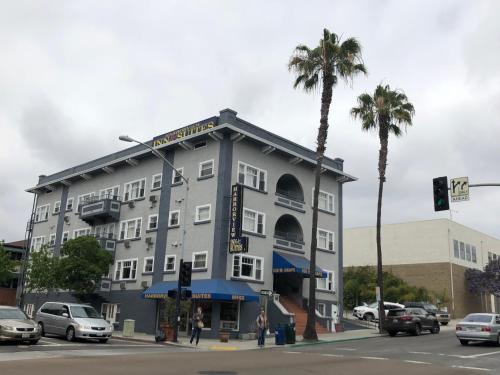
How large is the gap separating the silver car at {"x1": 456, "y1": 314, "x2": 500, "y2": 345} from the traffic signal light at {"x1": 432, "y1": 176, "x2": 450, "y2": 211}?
7560mm

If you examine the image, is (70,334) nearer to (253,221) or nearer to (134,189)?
(253,221)

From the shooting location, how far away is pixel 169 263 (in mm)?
37125

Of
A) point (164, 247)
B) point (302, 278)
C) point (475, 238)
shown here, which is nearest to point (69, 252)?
point (164, 247)

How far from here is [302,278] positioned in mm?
38656

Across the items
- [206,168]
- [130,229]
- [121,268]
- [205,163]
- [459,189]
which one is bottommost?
[121,268]

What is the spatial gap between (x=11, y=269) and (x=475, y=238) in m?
53.2

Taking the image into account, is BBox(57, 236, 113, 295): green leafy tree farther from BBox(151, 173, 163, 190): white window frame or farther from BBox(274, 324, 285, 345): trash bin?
BBox(274, 324, 285, 345): trash bin

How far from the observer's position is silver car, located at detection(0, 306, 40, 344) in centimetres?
2061

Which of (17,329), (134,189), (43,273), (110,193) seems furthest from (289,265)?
(17,329)

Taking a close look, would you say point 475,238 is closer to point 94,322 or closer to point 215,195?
point 215,195

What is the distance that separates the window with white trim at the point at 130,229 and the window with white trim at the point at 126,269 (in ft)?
6.21

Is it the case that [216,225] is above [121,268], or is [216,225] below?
above

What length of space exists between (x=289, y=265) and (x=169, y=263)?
27.6ft

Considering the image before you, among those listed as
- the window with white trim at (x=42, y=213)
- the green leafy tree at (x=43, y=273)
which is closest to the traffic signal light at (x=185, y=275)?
the green leafy tree at (x=43, y=273)
